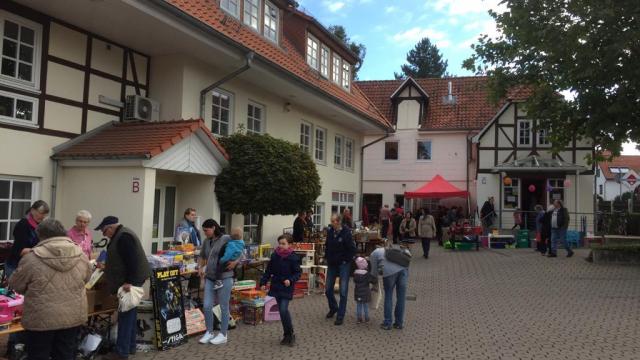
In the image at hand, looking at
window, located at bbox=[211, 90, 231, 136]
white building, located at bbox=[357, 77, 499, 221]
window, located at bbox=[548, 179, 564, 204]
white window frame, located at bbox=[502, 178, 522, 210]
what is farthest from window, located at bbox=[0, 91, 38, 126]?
window, located at bbox=[548, 179, 564, 204]

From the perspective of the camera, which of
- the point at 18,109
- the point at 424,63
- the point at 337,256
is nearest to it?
the point at 337,256

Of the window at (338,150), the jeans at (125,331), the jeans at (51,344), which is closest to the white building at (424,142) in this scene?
the window at (338,150)

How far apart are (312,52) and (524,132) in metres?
13.9

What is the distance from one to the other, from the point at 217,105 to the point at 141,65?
83.5 inches

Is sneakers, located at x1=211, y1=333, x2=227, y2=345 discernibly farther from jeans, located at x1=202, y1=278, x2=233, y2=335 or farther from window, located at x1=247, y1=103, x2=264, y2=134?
window, located at x1=247, y1=103, x2=264, y2=134

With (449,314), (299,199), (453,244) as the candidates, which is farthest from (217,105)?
(453,244)

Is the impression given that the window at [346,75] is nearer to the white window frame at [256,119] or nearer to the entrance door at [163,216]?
the white window frame at [256,119]

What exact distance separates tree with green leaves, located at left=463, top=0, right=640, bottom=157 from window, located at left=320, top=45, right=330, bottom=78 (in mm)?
5168

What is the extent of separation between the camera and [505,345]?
23.7 ft

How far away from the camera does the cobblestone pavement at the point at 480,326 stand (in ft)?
22.4

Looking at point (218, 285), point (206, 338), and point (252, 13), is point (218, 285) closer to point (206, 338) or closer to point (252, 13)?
point (206, 338)

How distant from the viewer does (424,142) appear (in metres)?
30.5

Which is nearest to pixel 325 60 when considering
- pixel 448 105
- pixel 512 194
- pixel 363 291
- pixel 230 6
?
pixel 230 6

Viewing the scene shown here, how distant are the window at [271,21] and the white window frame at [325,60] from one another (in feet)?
10.6
